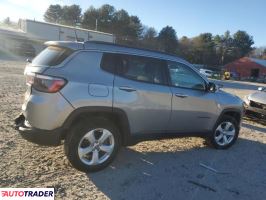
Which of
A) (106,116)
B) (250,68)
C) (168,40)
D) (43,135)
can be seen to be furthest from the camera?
(168,40)

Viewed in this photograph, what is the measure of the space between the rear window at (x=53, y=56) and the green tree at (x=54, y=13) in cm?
9224

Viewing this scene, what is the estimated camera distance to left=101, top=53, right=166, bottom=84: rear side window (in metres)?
5.38

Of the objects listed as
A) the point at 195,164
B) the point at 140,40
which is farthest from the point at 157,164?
the point at 140,40

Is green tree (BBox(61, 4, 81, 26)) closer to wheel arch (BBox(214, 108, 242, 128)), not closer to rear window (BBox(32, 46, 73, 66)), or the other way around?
wheel arch (BBox(214, 108, 242, 128))

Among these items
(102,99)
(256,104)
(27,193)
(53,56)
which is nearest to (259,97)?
→ (256,104)

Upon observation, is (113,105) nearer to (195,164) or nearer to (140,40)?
(195,164)

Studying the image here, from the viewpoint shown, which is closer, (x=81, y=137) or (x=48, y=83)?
(x=48, y=83)

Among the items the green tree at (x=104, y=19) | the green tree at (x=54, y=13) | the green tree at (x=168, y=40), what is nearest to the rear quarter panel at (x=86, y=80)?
the green tree at (x=104, y=19)

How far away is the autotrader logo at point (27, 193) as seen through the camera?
4.31m

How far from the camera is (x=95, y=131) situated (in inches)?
206

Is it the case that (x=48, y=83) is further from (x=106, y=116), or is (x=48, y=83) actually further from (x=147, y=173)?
(x=147, y=173)

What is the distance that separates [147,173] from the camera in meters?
5.52

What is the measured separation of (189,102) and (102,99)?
6.27 feet

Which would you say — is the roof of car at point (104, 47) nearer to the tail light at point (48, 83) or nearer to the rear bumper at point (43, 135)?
the tail light at point (48, 83)
